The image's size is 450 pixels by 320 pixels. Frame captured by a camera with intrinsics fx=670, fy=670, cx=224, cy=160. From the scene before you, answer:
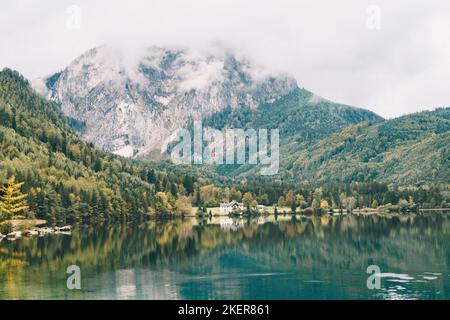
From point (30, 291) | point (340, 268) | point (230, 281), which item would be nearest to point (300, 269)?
point (340, 268)

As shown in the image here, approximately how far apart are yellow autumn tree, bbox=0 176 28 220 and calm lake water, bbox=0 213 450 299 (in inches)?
539

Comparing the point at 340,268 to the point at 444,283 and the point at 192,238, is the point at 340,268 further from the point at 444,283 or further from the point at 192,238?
the point at 192,238

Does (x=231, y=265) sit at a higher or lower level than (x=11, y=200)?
lower

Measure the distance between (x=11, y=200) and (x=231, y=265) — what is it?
7774 centimetres

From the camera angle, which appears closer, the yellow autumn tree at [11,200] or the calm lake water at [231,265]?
the calm lake water at [231,265]

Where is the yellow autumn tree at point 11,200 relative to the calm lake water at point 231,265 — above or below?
above

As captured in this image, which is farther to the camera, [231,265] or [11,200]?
[11,200]

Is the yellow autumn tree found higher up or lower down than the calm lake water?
higher up

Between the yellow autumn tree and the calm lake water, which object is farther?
the yellow autumn tree

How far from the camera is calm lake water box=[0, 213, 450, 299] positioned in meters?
71.3

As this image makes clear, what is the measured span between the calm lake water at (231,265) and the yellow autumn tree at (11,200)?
1369 cm

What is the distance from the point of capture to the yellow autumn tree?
152 metres

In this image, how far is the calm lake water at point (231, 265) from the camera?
71.3 metres

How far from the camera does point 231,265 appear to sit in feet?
320
